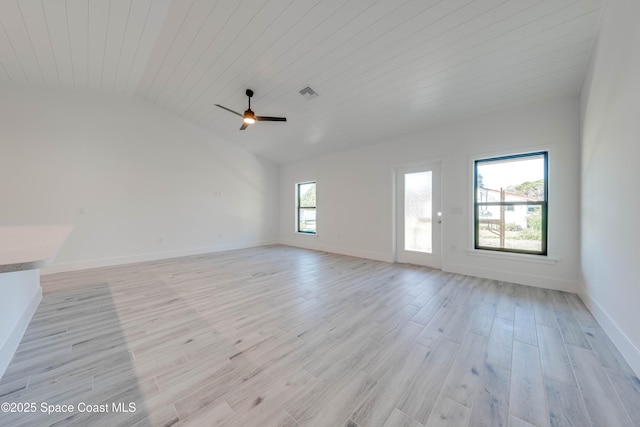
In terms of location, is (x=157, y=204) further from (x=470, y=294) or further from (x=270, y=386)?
(x=470, y=294)

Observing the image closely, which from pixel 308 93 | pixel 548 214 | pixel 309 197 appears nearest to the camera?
pixel 548 214

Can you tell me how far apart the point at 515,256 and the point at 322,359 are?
3.43 metres

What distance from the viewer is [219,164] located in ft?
20.3

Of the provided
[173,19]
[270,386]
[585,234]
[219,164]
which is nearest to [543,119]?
[585,234]

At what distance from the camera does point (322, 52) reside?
9.57ft

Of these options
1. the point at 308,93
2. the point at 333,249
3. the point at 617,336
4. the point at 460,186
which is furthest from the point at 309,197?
the point at 617,336

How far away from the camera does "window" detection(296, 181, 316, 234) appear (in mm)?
6855

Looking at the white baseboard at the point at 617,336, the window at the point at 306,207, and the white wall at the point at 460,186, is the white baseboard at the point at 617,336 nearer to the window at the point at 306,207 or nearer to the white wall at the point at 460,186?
the white wall at the point at 460,186

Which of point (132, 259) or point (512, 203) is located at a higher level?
point (512, 203)

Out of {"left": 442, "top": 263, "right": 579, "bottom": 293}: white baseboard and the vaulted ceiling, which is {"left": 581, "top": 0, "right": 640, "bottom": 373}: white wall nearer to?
the vaulted ceiling

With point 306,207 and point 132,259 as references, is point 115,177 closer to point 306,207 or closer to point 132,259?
point 132,259

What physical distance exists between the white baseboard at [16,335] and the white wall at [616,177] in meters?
4.32

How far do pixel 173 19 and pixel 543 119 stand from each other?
5118 millimetres

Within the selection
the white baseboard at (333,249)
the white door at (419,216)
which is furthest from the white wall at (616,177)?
the white baseboard at (333,249)
